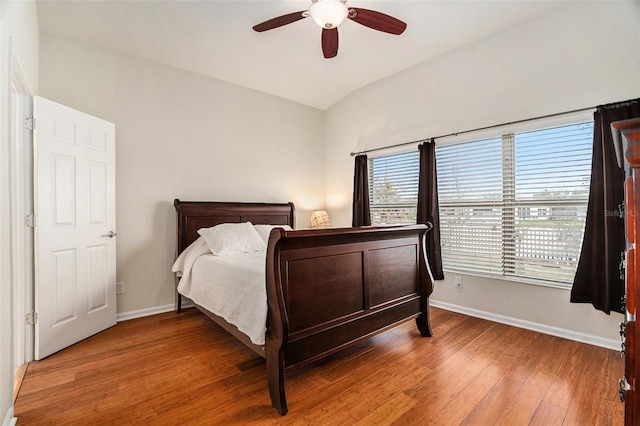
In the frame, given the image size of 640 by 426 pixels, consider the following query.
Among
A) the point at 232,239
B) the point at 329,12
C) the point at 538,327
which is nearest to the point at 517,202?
the point at 538,327

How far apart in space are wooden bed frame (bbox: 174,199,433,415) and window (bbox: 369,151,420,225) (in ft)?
4.16

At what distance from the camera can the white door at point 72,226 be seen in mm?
2426

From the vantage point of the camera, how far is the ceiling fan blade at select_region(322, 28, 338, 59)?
7.99ft

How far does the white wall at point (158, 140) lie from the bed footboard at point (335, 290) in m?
2.27

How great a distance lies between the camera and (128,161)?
3.32 metres

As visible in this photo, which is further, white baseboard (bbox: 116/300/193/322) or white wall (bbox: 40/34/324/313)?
white baseboard (bbox: 116/300/193/322)

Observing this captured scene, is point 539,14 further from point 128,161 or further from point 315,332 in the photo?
point 128,161

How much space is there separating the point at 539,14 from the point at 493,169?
4.70ft

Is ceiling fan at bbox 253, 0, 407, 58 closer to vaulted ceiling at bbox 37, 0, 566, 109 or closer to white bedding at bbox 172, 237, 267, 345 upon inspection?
vaulted ceiling at bbox 37, 0, 566, 109

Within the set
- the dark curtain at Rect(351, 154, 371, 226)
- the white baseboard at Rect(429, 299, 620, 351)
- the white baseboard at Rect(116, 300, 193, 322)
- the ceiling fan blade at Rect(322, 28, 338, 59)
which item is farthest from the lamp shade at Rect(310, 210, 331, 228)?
the ceiling fan blade at Rect(322, 28, 338, 59)

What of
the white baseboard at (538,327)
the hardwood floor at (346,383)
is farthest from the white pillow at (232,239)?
the white baseboard at (538,327)

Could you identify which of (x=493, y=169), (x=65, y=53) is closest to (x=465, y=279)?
(x=493, y=169)

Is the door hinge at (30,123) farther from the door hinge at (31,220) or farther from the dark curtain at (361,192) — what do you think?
the dark curtain at (361,192)

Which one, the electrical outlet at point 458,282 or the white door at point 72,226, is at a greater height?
the white door at point 72,226
